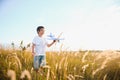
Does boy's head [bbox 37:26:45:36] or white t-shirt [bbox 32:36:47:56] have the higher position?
boy's head [bbox 37:26:45:36]

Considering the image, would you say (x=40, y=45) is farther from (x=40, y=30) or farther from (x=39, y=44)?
(x=40, y=30)

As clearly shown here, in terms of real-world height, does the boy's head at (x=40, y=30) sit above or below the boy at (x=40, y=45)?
above

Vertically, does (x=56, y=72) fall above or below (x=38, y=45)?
below

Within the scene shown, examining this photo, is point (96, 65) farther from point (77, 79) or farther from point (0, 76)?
point (0, 76)

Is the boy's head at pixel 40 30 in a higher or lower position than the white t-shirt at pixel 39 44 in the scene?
higher

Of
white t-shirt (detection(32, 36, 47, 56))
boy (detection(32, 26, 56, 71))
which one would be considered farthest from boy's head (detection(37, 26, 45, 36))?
white t-shirt (detection(32, 36, 47, 56))

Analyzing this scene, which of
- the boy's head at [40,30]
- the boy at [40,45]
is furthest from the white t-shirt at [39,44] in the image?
the boy's head at [40,30]

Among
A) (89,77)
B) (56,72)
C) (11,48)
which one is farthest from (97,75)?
(11,48)

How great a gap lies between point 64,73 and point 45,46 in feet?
7.29

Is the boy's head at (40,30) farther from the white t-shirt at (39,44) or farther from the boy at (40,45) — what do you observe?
the white t-shirt at (39,44)

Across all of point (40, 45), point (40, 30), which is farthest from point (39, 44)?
point (40, 30)

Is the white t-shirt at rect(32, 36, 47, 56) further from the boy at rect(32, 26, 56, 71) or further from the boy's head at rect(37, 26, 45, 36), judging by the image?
the boy's head at rect(37, 26, 45, 36)

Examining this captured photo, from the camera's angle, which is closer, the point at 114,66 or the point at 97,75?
the point at 97,75

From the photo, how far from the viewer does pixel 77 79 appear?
13.8ft
